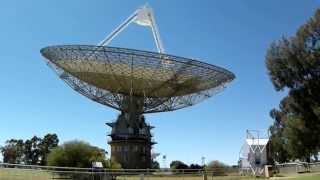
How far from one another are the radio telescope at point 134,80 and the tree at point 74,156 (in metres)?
8.40

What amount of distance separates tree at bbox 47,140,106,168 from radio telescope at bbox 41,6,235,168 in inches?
331

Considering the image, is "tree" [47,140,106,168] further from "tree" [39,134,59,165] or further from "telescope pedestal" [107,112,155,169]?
"tree" [39,134,59,165]

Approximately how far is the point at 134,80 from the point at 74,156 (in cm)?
1587

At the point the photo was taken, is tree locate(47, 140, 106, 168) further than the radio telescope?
Yes

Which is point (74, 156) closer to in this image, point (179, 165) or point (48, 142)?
point (179, 165)

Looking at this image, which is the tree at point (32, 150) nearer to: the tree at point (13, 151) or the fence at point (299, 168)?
the tree at point (13, 151)

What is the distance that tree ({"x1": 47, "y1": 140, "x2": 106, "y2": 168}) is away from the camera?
82.5 metres

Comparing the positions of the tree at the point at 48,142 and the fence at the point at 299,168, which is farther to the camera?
the tree at the point at 48,142

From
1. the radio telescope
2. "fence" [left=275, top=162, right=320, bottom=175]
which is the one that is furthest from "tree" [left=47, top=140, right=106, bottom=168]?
"fence" [left=275, top=162, right=320, bottom=175]

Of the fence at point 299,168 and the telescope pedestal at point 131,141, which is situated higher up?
the telescope pedestal at point 131,141

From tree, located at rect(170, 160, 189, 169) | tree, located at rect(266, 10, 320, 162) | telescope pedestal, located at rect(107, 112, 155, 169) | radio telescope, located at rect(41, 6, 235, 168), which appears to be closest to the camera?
tree, located at rect(266, 10, 320, 162)

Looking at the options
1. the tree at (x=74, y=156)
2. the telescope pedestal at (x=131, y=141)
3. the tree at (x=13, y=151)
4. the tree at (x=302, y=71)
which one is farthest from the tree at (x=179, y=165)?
the tree at (x=302, y=71)

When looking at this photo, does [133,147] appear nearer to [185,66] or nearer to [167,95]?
[167,95]

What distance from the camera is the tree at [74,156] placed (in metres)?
82.5
